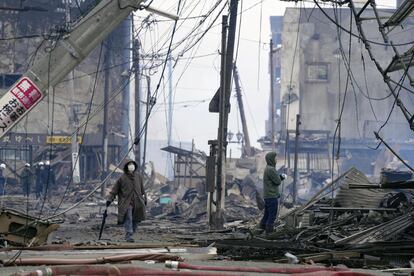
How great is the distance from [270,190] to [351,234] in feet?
13.5

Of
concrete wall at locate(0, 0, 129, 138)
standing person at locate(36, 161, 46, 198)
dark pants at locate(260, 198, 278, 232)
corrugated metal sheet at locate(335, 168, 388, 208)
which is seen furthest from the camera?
concrete wall at locate(0, 0, 129, 138)

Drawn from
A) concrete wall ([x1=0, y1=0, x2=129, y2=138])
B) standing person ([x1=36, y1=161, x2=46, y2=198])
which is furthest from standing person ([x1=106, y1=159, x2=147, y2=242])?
concrete wall ([x1=0, y1=0, x2=129, y2=138])

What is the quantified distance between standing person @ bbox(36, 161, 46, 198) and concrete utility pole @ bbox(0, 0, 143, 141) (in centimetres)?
2951

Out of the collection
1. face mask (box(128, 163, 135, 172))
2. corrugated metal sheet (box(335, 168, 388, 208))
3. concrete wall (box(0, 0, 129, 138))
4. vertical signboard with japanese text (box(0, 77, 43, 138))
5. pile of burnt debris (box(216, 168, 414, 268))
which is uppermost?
concrete wall (box(0, 0, 129, 138))

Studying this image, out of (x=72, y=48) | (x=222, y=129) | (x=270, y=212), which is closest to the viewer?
(x=72, y=48)

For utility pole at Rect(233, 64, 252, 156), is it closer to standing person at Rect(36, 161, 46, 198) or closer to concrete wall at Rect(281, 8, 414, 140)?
standing person at Rect(36, 161, 46, 198)

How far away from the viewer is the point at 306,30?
253 feet

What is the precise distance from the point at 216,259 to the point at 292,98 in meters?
65.8

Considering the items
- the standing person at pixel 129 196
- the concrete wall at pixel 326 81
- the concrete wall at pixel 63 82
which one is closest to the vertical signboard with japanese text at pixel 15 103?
the standing person at pixel 129 196

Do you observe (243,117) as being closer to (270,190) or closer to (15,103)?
(270,190)

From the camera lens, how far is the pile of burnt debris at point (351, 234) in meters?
11.8

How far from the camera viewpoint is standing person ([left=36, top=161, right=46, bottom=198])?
42.6 metres

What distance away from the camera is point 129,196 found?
16219 millimetres

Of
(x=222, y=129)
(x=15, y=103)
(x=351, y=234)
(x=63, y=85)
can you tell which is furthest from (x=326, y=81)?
(x=15, y=103)
